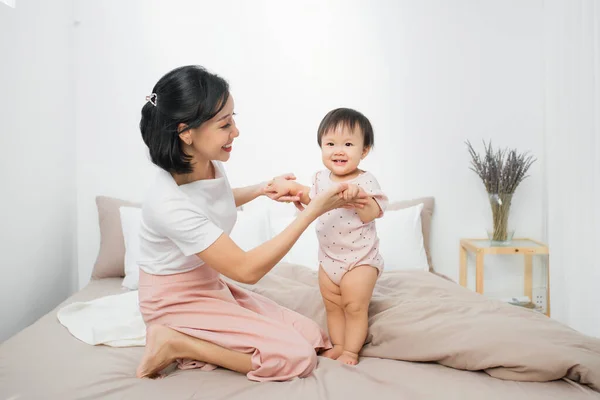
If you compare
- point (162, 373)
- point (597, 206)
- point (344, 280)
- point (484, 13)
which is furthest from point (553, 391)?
point (484, 13)

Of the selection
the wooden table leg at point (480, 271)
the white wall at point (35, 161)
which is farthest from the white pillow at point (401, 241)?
the white wall at point (35, 161)

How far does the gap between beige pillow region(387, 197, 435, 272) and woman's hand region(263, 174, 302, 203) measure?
1.18 metres

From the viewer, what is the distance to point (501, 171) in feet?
9.29

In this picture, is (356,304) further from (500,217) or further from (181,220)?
(500,217)

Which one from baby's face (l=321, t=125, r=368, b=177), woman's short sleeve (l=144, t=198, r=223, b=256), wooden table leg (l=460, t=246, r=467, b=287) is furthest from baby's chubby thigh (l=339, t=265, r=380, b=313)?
wooden table leg (l=460, t=246, r=467, b=287)

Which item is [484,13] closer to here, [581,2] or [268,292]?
[581,2]

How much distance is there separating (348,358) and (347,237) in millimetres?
400

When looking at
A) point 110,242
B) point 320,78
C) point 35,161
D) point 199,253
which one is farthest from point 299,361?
point 320,78

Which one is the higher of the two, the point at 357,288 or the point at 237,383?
the point at 357,288

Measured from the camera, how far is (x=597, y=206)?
2340 mm

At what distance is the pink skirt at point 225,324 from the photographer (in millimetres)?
1402

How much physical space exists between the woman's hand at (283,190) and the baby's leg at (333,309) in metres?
0.29

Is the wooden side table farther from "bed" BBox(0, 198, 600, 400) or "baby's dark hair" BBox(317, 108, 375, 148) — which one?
"baby's dark hair" BBox(317, 108, 375, 148)

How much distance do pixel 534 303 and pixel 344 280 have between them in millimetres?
1932
